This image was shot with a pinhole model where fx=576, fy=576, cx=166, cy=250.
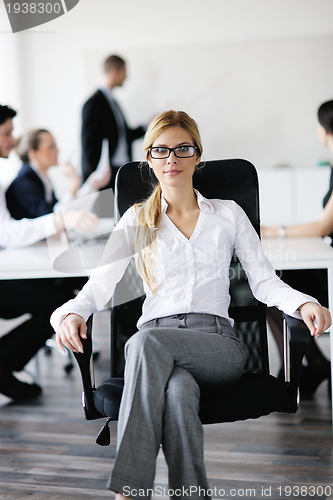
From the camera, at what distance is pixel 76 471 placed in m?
2.14

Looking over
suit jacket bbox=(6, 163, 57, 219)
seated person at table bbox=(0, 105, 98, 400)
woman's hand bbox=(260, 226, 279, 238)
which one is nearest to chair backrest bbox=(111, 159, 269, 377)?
seated person at table bbox=(0, 105, 98, 400)

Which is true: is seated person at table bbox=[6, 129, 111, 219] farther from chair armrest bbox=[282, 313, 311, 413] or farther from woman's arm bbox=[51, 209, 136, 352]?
chair armrest bbox=[282, 313, 311, 413]

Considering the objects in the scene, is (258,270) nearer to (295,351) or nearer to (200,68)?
(295,351)

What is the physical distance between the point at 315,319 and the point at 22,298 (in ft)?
5.77

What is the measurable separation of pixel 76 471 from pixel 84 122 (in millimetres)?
3360

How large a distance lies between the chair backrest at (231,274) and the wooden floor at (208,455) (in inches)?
17.1

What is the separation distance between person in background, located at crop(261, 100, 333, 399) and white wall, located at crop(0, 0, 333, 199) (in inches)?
120

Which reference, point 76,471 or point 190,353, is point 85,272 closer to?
point 76,471

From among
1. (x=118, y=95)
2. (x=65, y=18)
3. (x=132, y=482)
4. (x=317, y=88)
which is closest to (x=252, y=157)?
(x=317, y=88)

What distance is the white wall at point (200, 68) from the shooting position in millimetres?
5750

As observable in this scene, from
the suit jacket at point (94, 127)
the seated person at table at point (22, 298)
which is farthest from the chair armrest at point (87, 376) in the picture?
the suit jacket at point (94, 127)

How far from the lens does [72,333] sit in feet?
5.19

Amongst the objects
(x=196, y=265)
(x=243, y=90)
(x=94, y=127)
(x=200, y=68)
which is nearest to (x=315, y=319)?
(x=196, y=265)

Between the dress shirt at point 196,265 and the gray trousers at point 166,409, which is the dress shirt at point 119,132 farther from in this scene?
the gray trousers at point 166,409
